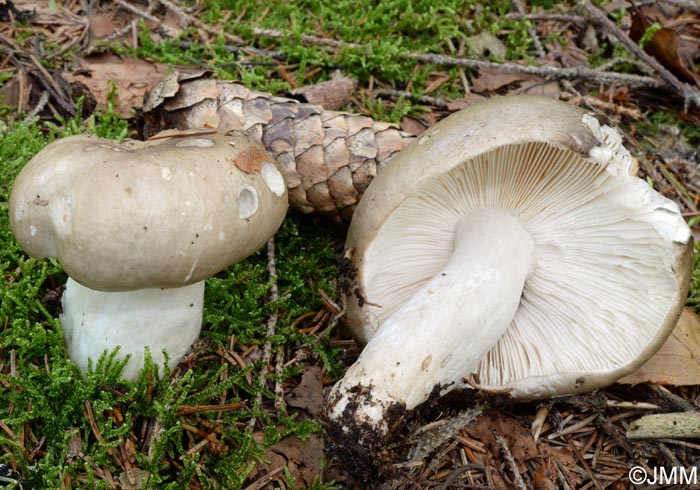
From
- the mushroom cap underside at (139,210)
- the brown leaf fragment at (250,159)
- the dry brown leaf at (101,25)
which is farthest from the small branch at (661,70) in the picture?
the dry brown leaf at (101,25)

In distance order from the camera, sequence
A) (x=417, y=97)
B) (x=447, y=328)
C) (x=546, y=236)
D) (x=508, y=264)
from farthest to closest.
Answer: (x=417, y=97), (x=546, y=236), (x=508, y=264), (x=447, y=328)

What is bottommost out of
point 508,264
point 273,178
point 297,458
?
point 297,458

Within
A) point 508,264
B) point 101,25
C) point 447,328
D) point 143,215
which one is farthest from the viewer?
point 101,25

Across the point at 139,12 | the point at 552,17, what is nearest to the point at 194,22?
the point at 139,12

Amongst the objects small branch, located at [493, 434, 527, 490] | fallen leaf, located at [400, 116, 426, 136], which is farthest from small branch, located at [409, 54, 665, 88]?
small branch, located at [493, 434, 527, 490]

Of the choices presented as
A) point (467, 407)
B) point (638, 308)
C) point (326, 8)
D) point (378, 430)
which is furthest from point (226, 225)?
point (326, 8)

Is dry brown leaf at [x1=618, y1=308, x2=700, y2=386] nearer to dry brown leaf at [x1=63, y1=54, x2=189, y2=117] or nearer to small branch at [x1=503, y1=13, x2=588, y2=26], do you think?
small branch at [x1=503, y1=13, x2=588, y2=26]

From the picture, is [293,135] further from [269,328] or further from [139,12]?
[139,12]
